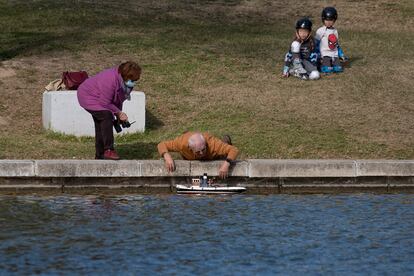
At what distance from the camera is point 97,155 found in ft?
49.2

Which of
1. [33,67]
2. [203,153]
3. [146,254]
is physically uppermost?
[33,67]

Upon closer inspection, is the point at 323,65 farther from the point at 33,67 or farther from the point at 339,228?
the point at 339,228

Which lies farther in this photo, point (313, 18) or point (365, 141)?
point (313, 18)

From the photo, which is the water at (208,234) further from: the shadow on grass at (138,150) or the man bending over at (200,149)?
the shadow on grass at (138,150)

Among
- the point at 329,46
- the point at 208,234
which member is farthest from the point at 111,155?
the point at 329,46

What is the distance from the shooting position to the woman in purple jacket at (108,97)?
14.7m

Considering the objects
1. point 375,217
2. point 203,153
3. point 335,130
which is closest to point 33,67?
point 335,130

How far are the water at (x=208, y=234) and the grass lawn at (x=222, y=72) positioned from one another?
2.73 meters

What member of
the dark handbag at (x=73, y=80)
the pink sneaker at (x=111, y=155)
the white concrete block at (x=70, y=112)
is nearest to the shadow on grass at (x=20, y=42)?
the dark handbag at (x=73, y=80)

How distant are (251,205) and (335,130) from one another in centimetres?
454

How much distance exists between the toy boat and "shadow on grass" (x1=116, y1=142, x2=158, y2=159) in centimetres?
214

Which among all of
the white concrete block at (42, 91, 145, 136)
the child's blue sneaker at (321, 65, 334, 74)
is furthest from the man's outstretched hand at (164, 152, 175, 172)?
the child's blue sneaker at (321, 65, 334, 74)

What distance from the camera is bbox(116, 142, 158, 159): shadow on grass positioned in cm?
1578

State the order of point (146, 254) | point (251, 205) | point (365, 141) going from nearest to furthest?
point (146, 254) → point (251, 205) → point (365, 141)
